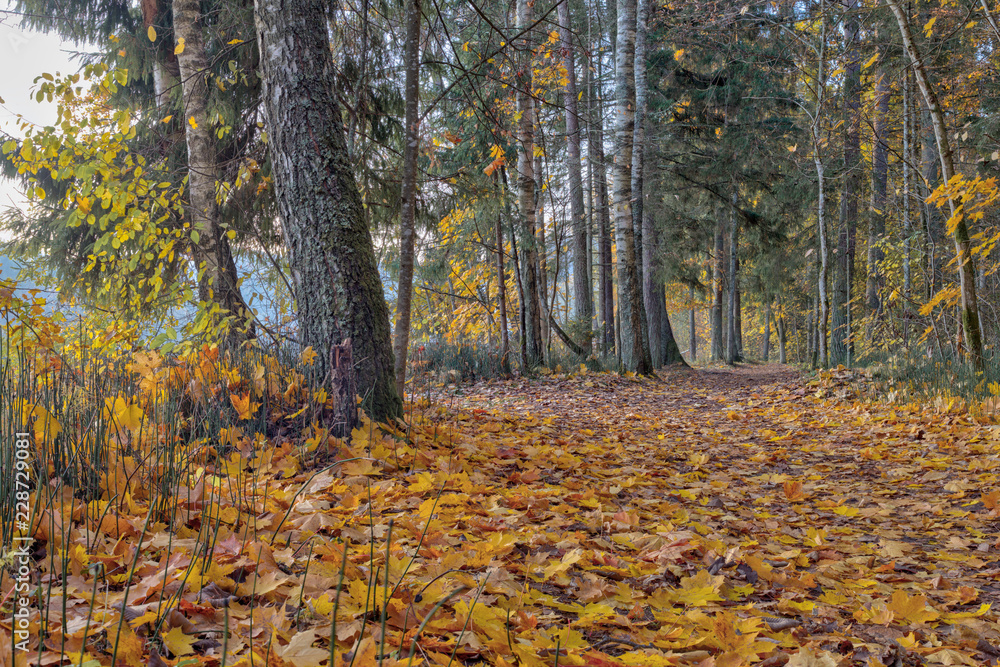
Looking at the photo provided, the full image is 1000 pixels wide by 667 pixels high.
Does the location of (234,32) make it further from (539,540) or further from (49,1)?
(539,540)

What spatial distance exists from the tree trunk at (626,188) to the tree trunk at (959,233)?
3742 mm

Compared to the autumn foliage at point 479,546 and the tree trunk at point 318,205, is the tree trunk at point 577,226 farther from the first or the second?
the tree trunk at point 318,205

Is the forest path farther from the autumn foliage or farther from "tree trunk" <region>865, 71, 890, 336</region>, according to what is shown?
"tree trunk" <region>865, 71, 890, 336</region>

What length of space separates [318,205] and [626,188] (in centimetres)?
639

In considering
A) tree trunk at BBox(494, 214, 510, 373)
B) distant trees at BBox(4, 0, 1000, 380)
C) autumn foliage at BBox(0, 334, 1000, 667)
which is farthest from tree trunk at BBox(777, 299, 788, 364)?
autumn foliage at BBox(0, 334, 1000, 667)

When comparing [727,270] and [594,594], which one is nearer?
[594,594]

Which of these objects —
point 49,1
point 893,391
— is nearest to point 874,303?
point 893,391

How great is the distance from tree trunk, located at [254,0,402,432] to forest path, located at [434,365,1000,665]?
3.32ft

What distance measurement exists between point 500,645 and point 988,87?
39.7 feet

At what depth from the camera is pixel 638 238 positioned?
31.1 ft

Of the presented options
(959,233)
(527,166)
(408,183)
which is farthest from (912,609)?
(527,166)

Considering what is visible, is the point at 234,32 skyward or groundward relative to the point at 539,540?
skyward

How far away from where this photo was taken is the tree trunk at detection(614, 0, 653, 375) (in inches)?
339

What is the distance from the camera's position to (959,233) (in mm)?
5148
